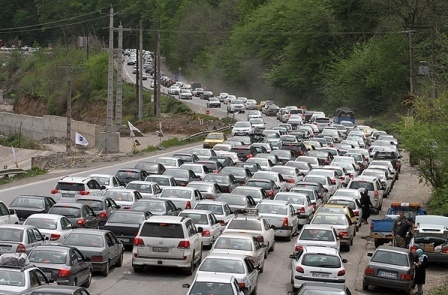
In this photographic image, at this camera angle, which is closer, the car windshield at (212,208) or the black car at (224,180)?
the car windshield at (212,208)

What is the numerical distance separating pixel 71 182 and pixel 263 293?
12442 millimetres

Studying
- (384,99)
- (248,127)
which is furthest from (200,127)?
(384,99)

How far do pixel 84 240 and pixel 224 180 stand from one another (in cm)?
1623

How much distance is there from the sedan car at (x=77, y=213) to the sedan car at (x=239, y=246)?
5.11m

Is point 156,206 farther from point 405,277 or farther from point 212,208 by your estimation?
point 405,277

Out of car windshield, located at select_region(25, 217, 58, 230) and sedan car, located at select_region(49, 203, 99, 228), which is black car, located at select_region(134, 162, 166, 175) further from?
car windshield, located at select_region(25, 217, 58, 230)

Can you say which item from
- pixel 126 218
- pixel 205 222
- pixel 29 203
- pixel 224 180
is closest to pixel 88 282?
pixel 126 218

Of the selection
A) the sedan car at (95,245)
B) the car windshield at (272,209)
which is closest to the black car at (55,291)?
the sedan car at (95,245)

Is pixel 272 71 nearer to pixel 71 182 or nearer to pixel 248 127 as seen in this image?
pixel 248 127

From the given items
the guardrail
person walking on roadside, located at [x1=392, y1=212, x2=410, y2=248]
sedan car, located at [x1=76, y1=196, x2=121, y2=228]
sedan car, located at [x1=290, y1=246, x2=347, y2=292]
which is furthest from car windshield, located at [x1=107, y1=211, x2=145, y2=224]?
the guardrail

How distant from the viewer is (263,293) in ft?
80.3

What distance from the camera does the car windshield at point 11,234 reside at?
23.9m

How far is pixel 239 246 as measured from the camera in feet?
83.2

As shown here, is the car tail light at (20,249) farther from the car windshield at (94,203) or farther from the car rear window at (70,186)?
the car rear window at (70,186)
